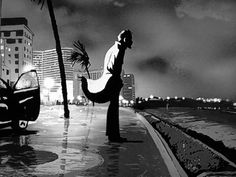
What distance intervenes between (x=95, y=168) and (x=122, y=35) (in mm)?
5108

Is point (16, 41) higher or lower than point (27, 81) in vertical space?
higher

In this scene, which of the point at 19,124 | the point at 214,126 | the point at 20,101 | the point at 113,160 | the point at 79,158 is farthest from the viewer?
the point at 214,126

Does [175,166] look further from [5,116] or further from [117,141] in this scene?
[5,116]

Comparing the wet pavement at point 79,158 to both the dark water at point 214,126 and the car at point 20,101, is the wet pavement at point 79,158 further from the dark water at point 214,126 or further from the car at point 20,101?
the dark water at point 214,126

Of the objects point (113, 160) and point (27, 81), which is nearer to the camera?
point (113, 160)

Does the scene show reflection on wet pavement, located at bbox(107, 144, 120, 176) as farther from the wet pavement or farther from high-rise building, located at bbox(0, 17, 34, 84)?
high-rise building, located at bbox(0, 17, 34, 84)

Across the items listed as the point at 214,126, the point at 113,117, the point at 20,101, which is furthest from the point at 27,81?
the point at 214,126

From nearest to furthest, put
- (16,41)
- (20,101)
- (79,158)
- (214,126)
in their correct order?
(79,158)
(20,101)
(214,126)
(16,41)

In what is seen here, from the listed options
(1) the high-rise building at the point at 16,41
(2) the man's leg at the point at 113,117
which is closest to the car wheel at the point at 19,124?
(2) the man's leg at the point at 113,117

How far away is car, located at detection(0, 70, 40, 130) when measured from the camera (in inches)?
488

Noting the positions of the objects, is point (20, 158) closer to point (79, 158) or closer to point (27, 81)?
point (79, 158)

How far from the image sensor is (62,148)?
894cm

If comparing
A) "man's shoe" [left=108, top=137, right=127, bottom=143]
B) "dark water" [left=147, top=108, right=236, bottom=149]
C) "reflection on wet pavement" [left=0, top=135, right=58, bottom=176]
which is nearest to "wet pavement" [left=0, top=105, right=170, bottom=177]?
"reflection on wet pavement" [left=0, top=135, right=58, bottom=176]

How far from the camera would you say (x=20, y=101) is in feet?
41.8
